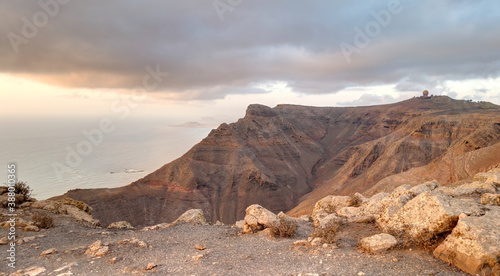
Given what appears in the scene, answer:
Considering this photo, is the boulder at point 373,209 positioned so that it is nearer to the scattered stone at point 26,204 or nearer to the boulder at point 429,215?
the boulder at point 429,215

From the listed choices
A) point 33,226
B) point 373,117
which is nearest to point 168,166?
point 33,226

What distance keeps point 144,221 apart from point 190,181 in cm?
1180

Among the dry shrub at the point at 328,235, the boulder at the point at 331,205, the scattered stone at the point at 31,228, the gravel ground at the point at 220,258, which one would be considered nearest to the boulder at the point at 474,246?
the gravel ground at the point at 220,258

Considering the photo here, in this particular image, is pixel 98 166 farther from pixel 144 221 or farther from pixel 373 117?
pixel 373 117

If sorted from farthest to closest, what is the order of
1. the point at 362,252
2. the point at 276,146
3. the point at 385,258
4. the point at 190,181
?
the point at 276,146
the point at 190,181
the point at 362,252
the point at 385,258

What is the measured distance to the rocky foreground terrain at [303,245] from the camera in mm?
5992

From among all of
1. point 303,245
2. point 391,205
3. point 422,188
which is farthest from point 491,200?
point 303,245

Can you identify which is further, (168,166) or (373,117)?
(373,117)

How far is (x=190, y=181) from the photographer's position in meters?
54.0

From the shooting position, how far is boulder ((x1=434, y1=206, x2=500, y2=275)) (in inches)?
215

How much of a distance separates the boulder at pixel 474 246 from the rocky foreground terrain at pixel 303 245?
18mm

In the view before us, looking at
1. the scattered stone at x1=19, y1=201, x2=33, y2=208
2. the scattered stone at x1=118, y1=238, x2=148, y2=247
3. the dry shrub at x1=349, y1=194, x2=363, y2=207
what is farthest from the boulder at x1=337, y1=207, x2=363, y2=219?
the scattered stone at x1=19, y1=201, x2=33, y2=208

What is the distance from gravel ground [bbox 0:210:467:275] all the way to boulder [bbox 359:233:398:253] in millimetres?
194

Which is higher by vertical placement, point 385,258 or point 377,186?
point 385,258
